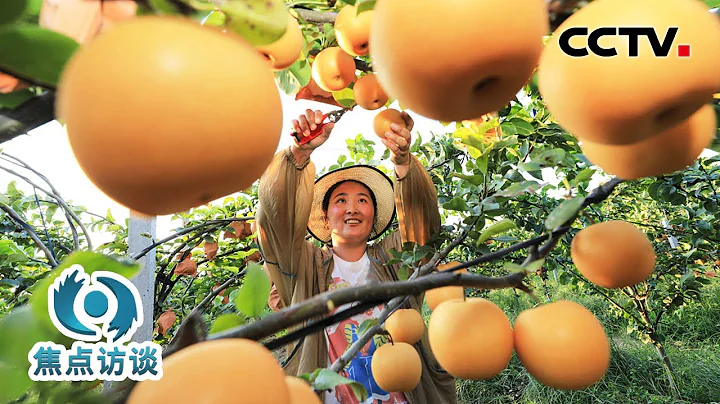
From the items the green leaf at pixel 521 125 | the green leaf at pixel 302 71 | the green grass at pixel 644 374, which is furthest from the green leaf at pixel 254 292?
the green grass at pixel 644 374

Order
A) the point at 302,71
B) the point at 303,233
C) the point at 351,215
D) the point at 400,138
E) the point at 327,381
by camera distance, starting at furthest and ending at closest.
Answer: the point at 351,215
the point at 303,233
the point at 400,138
the point at 302,71
the point at 327,381

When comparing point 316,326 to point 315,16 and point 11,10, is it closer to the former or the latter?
point 11,10

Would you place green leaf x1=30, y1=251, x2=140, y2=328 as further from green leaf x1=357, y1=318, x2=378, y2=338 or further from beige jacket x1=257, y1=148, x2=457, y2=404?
beige jacket x1=257, y1=148, x2=457, y2=404

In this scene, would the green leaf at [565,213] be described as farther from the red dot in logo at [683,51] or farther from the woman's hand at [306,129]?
the woman's hand at [306,129]

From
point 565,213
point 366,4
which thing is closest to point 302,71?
point 366,4

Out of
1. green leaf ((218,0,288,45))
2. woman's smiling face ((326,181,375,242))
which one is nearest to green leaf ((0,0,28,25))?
green leaf ((218,0,288,45))

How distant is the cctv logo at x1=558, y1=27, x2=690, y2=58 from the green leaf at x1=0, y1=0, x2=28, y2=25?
1.25 feet

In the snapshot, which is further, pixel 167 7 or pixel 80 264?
pixel 80 264

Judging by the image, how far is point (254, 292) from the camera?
462 mm

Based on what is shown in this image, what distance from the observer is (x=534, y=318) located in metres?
0.57

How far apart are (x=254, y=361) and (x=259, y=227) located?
1.52 meters

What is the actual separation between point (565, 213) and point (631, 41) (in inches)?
9.2

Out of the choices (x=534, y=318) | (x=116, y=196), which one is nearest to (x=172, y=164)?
(x=116, y=196)

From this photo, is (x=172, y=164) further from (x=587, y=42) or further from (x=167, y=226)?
(x=167, y=226)
